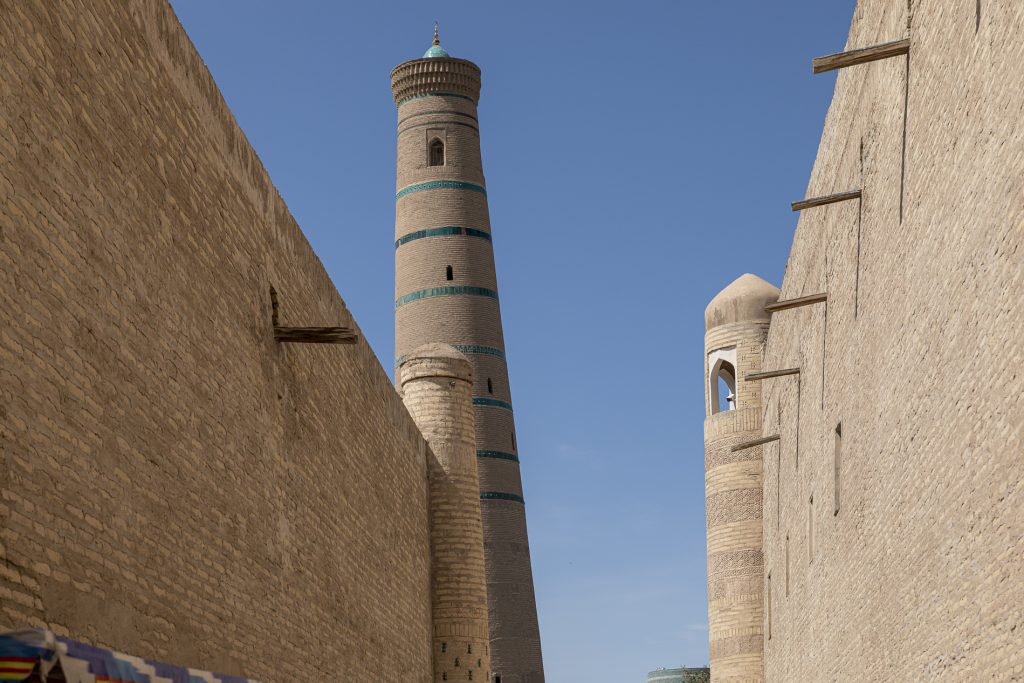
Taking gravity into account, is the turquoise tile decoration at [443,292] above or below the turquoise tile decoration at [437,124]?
below

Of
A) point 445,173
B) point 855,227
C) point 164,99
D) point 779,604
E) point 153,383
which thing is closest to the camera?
point 153,383

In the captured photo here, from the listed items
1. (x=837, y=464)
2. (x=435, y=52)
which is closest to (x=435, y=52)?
(x=435, y=52)

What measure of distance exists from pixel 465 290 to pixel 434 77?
4189 millimetres

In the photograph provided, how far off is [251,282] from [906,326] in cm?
416

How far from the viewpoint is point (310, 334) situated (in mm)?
9633

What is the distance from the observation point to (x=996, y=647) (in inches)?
296

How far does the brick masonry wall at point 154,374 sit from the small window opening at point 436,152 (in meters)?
16.5

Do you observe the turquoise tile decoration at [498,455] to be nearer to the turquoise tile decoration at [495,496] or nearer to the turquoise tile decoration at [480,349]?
the turquoise tile decoration at [495,496]

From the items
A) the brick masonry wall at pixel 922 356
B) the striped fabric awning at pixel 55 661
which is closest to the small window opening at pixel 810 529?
the brick masonry wall at pixel 922 356

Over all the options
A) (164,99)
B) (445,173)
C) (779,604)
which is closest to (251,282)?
(164,99)

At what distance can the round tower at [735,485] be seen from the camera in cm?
2153

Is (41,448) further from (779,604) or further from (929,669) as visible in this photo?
(779,604)

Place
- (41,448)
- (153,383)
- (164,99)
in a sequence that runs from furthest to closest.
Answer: (164,99) → (153,383) → (41,448)

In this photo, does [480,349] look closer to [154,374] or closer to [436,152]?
[436,152]
